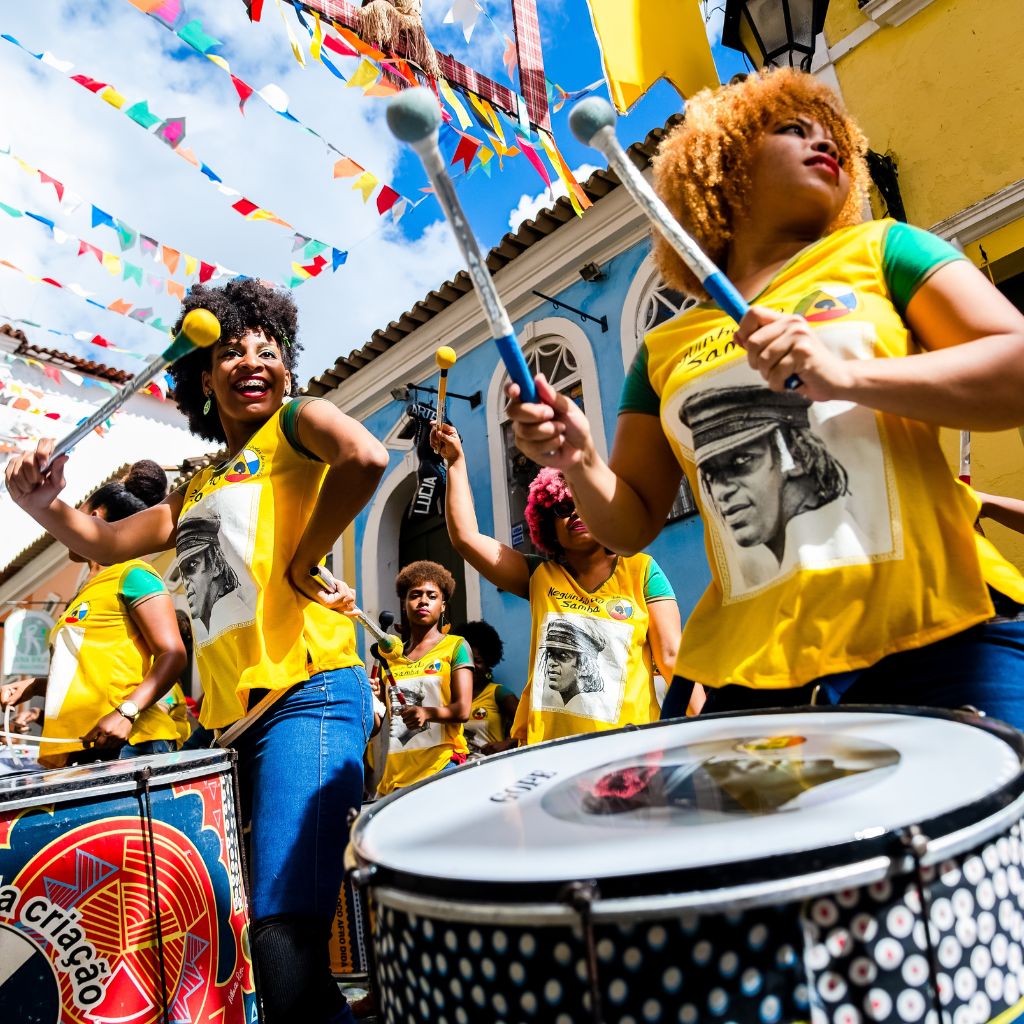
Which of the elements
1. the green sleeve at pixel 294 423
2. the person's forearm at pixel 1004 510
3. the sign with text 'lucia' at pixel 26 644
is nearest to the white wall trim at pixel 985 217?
the person's forearm at pixel 1004 510

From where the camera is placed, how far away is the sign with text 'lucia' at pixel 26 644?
1075 cm

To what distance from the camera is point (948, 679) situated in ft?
3.76

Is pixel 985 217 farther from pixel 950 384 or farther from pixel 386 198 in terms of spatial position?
pixel 950 384

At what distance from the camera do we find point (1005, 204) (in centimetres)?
464

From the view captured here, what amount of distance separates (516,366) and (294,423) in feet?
3.45

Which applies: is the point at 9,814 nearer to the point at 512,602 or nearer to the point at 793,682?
the point at 793,682

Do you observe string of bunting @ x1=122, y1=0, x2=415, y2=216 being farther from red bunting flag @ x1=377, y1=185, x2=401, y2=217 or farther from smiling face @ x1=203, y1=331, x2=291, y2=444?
smiling face @ x1=203, y1=331, x2=291, y2=444

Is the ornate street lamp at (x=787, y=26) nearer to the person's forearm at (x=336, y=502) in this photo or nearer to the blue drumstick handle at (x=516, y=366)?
the person's forearm at (x=336, y=502)

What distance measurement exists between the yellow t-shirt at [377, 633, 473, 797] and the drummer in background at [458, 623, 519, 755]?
627mm

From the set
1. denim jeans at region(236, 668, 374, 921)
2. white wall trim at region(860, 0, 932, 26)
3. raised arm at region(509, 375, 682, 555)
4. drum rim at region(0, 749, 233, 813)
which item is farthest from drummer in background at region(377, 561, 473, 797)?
white wall trim at region(860, 0, 932, 26)

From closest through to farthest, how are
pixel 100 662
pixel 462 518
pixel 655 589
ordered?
pixel 462 518 → pixel 655 589 → pixel 100 662

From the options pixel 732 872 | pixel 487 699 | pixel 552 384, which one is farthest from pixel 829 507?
pixel 552 384

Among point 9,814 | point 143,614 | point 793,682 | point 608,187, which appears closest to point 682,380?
point 793,682

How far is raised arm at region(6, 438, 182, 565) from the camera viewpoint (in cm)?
220
